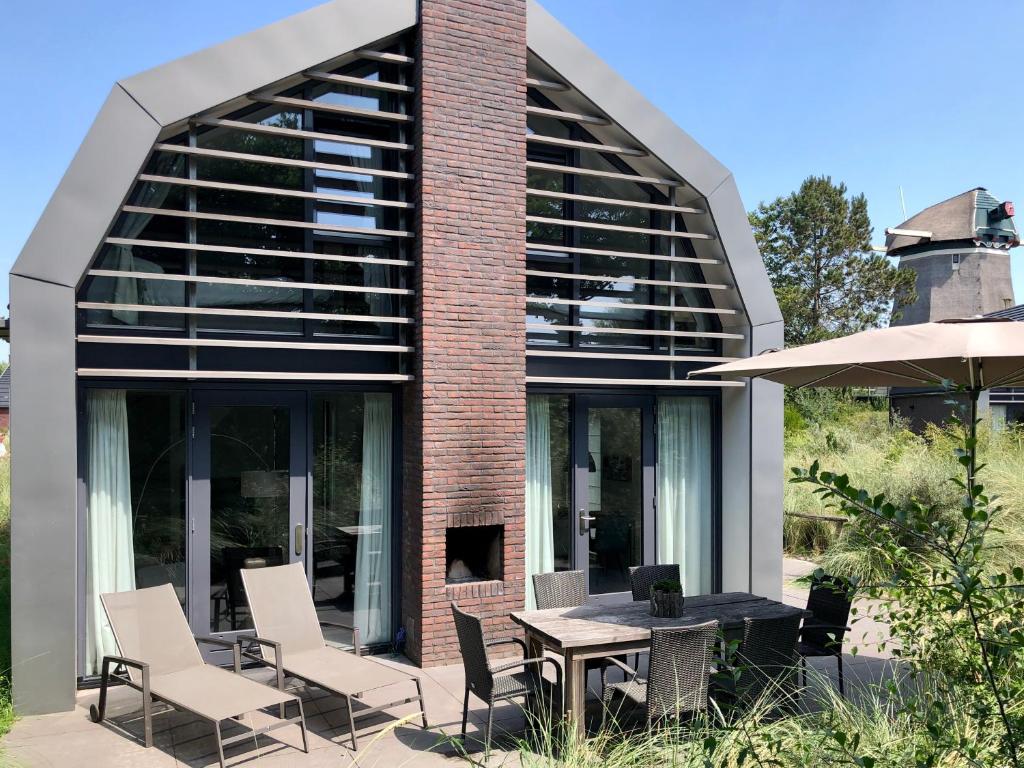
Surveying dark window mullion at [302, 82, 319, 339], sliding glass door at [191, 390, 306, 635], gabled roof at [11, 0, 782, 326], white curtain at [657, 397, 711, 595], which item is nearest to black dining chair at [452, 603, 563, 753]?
sliding glass door at [191, 390, 306, 635]

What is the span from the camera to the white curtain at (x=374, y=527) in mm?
7543

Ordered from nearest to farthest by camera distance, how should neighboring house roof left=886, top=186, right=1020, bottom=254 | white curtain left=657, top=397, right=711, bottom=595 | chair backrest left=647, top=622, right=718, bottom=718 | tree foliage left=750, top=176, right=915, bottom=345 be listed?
1. chair backrest left=647, top=622, right=718, bottom=718
2. white curtain left=657, top=397, right=711, bottom=595
3. tree foliage left=750, top=176, right=915, bottom=345
4. neighboring house roof left=886, top=186, right=1020, bottom=254

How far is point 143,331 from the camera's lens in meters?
6.66

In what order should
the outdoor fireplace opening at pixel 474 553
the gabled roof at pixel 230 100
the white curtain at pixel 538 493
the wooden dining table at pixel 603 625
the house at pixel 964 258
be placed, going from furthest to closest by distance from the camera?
the house at pixel 964 258, the white curtain at pixel 538 493, the outdoor fireplace opening at pixel 474 553, the gabled roof at pixel 230 100, the wooden dining table at pixel 603 625

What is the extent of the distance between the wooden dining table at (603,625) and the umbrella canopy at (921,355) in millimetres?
1806

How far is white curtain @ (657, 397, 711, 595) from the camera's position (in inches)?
347

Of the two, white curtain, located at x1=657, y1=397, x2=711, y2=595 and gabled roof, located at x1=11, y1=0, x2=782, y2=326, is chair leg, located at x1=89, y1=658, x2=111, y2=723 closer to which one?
gabled roof, located at x1=11, y1=0, x2=782, y2=326

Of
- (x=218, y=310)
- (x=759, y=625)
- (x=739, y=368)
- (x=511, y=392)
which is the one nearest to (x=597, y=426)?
(x=511, y=392)

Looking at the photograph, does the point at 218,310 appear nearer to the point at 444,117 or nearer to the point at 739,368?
the point at 444,117

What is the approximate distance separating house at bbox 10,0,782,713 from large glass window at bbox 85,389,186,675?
0.02 m

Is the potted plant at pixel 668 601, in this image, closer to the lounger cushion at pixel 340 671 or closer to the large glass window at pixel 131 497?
the lounger cushion at pixel 340 671

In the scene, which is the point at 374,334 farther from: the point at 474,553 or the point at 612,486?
the point at 612,486

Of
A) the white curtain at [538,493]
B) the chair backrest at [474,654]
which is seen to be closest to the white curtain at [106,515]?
the chair backrest at [474,654]

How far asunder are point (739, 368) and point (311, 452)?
3.83 meters
